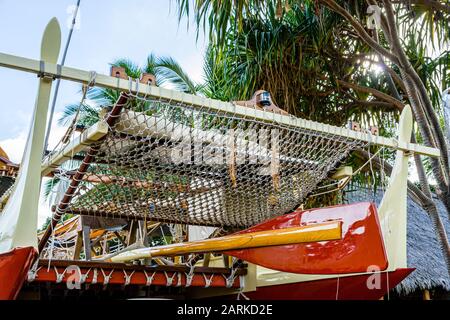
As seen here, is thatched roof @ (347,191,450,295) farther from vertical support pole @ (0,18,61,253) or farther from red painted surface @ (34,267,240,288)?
vertical support pole @ (0,18,61,253)

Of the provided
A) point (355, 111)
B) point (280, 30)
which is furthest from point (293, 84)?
point (355, 111)

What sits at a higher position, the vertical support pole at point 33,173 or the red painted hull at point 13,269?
the vertical support pole at point 33,173

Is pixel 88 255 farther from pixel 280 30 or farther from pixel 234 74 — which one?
pixel 280 30

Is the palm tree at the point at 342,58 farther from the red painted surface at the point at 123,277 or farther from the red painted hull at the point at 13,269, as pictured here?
the red painted hull at the point at 13,269

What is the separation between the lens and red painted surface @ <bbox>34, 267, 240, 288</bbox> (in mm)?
2471

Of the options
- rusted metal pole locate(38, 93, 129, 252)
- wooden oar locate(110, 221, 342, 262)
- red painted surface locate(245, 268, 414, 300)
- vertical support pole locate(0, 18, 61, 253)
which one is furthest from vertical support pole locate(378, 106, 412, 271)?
vertical support pole locate(0, 18, 61, 253)

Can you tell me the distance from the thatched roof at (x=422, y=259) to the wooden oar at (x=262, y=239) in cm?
379

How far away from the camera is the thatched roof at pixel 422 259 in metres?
6.53

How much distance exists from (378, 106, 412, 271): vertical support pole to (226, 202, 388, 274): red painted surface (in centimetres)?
48

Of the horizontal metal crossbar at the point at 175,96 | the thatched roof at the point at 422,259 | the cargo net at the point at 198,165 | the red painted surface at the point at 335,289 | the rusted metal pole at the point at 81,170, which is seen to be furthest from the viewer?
the thatched roof at the point at 422,259

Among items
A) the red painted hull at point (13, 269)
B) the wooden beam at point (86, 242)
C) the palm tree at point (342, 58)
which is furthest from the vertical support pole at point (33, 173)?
the palm tree at point (342, 58)

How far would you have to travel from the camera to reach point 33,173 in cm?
205

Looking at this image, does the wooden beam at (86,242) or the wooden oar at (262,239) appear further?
the wooden beam at (86,242)

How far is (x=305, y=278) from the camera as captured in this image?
9.87 ft
